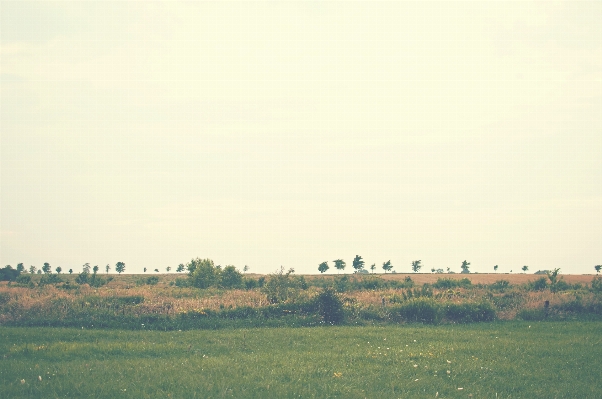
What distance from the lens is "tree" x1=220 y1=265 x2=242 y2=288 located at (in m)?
72.8

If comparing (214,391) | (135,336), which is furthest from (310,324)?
(214,391)

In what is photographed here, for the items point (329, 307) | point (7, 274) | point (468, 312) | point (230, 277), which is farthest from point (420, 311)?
point (7, 274)

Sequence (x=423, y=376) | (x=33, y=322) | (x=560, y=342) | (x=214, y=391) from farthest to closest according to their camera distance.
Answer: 1. (x=33, y=322)
2. (x=560, y=342)
3. (x=423, y=376)
4. (x=214, y=391)

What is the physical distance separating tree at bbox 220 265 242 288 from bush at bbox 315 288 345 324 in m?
41.6

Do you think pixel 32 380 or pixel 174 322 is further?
pixel 174 322

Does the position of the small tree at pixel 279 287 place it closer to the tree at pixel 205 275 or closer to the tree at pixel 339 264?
the tree at pixel 205 275

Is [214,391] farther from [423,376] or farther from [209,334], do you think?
[209,334]

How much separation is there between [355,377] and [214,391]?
4454 mm

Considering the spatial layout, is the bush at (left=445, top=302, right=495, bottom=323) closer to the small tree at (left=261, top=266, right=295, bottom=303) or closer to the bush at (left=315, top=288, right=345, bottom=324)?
the bush at (left=315, top=288, right=345, bottom=324)

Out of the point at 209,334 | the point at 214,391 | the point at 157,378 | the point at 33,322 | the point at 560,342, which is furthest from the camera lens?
the point at 33,322

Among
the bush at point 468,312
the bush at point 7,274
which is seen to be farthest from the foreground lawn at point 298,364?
the bush at point 7,274

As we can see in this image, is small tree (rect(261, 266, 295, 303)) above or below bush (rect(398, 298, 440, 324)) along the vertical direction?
above

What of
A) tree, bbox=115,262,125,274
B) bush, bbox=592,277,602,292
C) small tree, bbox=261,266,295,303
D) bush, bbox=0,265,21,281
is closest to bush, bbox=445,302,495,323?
small tree, bbox=261,266,295,303

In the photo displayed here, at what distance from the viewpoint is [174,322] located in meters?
28.9
